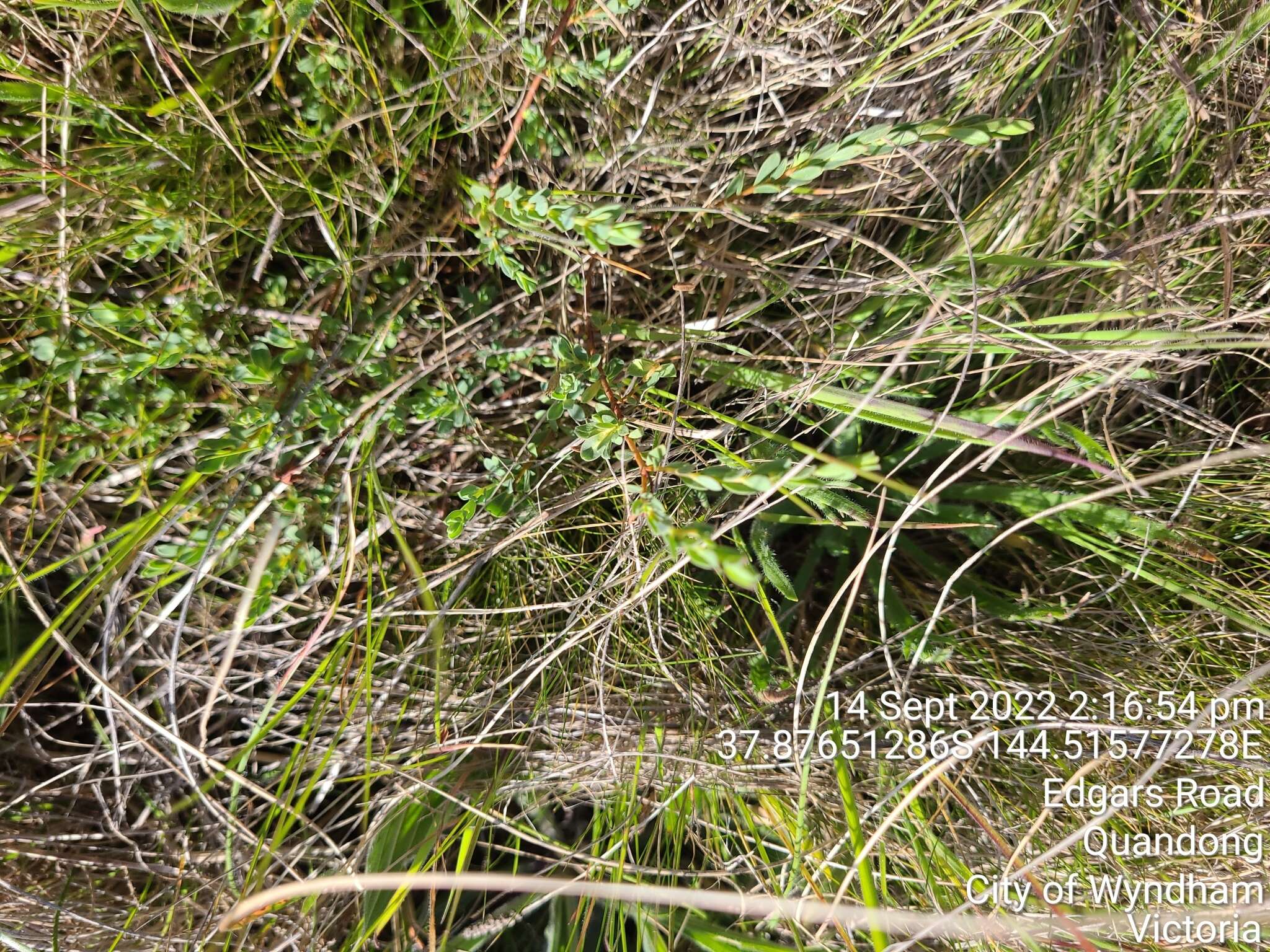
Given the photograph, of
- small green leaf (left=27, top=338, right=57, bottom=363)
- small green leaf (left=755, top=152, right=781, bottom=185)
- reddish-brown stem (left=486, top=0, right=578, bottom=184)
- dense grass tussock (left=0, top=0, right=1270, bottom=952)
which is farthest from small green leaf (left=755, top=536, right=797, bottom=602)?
small green leaf (left=27, top=338, right=57, bottom=363)

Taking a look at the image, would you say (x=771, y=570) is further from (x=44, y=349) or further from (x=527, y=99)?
(x=44, y=349)

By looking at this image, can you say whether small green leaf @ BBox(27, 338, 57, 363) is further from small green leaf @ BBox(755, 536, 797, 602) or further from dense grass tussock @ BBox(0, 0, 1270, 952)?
small green leaf @ BBox(755, 536, 797, 602)

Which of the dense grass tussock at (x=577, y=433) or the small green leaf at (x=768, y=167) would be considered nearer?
the small green leaf at (x=768, y=167)

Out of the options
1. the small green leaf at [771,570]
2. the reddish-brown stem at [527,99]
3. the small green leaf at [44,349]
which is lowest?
the small green leaf at [44,349]

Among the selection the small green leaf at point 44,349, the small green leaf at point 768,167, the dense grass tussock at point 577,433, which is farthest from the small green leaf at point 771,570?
the small green leaf at point 44,349

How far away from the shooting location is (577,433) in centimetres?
100

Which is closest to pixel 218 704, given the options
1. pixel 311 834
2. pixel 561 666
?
pixel 311 834

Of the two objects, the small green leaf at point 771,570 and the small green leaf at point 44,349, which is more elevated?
the small green leaf at point 771,570

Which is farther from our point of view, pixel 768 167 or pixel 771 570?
pixel 771 570

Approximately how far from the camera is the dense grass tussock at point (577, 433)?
3.51 feet

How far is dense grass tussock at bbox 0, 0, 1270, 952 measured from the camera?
1069 mm

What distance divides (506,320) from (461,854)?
0.85m

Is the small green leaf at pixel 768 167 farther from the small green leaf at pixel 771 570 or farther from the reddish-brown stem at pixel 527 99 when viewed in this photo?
the small green leaf at pixel 771 570

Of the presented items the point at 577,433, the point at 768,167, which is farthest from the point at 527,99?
the point at 577,433
